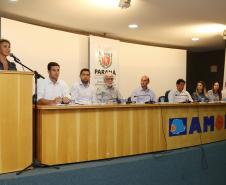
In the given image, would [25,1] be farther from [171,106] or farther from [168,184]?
[168,184]

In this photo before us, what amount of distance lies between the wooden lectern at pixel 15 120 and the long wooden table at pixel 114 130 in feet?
0.51

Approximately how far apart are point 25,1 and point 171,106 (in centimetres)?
→ 266

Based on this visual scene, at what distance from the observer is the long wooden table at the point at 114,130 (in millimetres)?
2914

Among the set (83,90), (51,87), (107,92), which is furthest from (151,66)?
(51,87)

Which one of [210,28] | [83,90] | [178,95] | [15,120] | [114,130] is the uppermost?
[210,28]

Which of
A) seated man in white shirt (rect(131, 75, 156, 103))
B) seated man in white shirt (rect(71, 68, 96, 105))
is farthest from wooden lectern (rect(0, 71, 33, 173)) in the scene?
seated man in white shirt (rect(131, 75, 156, 103))

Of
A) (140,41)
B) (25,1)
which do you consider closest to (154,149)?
(25,1)

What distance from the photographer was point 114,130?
3.35 m

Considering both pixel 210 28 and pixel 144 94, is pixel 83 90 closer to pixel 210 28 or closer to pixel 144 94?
pixel 144 94

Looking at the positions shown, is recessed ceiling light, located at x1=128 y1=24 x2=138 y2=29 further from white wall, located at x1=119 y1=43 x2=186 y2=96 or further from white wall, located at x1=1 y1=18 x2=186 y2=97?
white wall, located at x1=119 y1=43 x2=186 y2=96

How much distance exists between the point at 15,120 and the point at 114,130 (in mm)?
1107

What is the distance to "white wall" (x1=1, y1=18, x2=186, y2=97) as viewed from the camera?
5.55 metres

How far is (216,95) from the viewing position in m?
6.83

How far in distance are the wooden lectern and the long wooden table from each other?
0.51 feet
